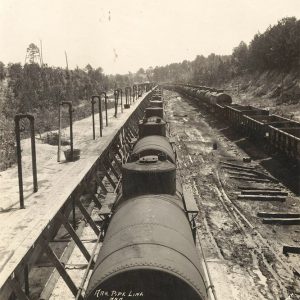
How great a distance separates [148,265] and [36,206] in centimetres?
464

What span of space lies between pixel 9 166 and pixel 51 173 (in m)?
4.16

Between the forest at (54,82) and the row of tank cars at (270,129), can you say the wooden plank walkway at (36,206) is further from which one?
the row of tank cars at (270,129)

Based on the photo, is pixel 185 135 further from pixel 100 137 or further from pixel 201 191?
pixel 201 191

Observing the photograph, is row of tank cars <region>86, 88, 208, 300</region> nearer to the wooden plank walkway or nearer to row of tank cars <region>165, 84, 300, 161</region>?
the wooden plank walkway

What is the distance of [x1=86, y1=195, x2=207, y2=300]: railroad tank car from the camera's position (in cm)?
526

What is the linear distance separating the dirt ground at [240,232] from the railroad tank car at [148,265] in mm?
3575

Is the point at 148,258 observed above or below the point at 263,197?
above

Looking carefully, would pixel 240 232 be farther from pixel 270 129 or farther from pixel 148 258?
pixel 270 129

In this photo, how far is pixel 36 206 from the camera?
9055mm

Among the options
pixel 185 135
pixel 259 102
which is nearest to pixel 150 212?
pixel 185 135

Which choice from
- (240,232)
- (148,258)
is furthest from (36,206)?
(240,232)

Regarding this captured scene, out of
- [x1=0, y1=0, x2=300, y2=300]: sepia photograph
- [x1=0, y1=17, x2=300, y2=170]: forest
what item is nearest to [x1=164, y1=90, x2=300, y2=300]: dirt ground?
[x1=0, y1=0, x2=300, y2=300]: sepia photograph

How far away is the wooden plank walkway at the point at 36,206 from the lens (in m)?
6.84

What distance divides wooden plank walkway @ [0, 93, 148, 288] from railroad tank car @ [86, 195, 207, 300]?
1652mm
